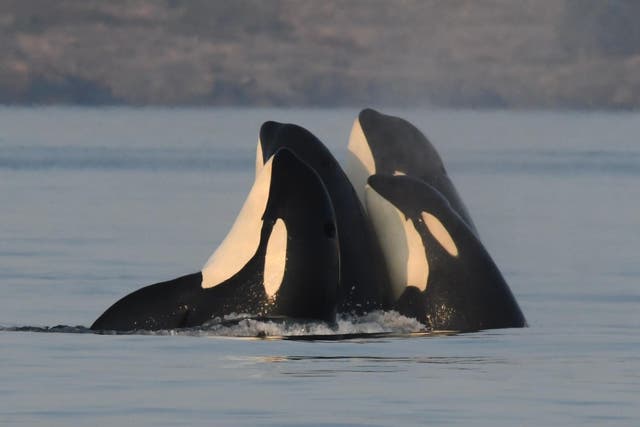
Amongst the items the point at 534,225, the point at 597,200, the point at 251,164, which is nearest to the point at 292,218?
the point at 534,225

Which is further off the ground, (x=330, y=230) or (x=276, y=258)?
(x=330, y=230)

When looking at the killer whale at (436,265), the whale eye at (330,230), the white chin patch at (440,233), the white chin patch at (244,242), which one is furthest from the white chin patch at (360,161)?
the whale eye at (330,230)

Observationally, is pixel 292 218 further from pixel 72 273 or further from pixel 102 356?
pixel 72 273

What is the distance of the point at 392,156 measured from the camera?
75.2 ft

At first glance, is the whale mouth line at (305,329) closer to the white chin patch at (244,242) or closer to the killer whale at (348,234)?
the killer whale at (348,234)

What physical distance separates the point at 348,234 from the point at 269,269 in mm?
1234

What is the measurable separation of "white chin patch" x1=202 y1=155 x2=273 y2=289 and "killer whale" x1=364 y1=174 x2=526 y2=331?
5.47 ft

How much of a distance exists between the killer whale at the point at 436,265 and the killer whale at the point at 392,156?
1.24 metres

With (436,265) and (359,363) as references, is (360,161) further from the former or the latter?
(359,363)

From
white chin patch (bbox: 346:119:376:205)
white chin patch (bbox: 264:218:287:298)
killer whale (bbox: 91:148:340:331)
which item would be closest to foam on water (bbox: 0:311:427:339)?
killer whale (bbox: 91:148:340:331)

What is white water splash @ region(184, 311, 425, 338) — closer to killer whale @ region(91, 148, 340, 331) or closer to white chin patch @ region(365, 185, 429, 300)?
killer whale @ region(91, 148, 340, 331)

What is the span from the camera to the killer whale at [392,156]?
22.9 metres

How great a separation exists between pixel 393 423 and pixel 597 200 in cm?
3581

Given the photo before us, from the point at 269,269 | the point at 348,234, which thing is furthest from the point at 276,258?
the point at 348,234
